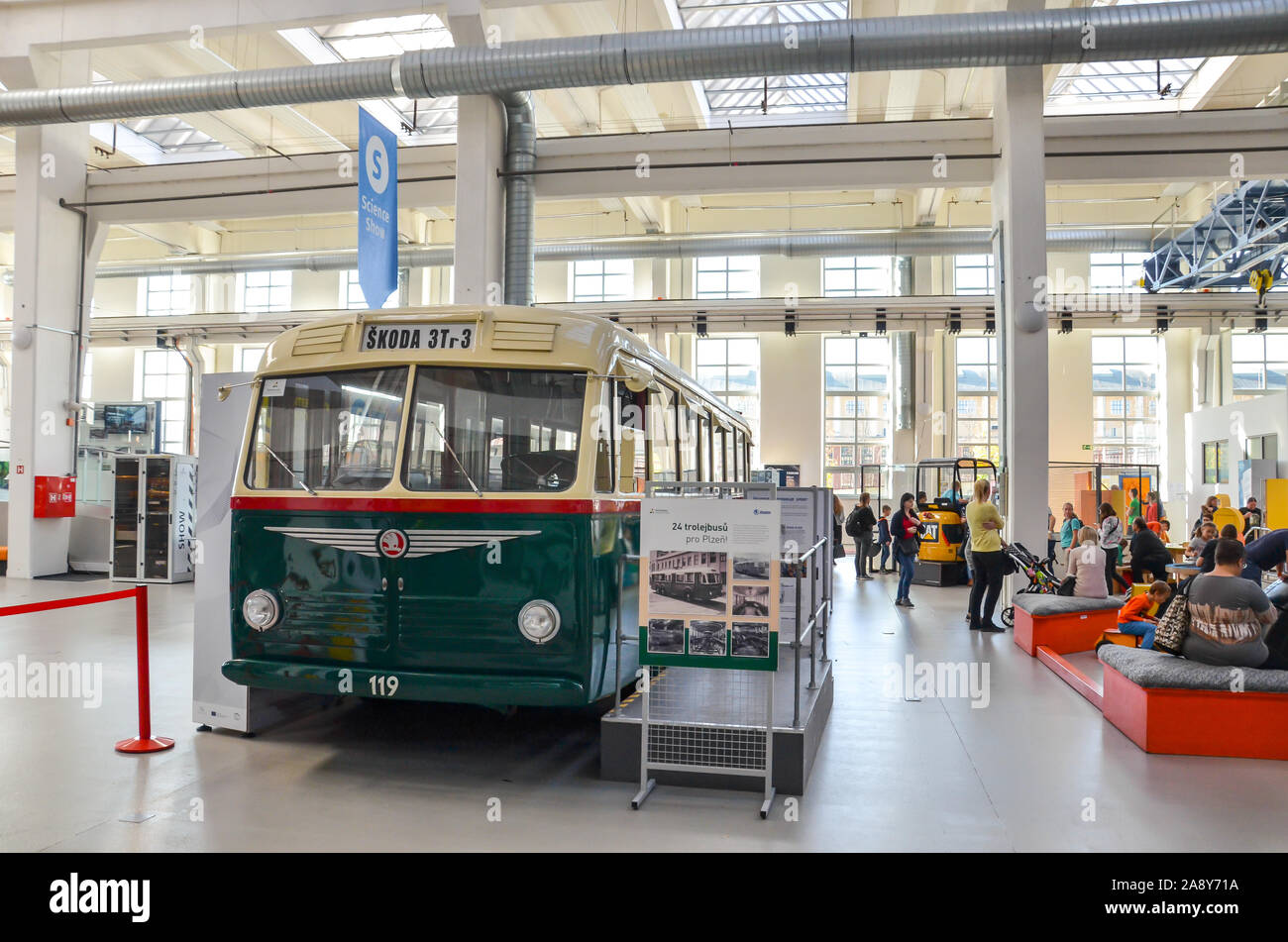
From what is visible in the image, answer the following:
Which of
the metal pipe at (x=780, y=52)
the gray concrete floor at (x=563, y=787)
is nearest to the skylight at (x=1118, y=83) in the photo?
the metal pipe at (x=780, y=52)

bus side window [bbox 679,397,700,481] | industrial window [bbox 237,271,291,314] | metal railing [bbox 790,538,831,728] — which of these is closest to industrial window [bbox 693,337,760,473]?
industrial window [bbox 237,271,291,314]

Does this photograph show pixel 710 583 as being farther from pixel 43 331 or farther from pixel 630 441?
pixel 43 331

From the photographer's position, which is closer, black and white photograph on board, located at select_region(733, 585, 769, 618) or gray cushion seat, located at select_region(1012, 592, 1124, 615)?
black and white photograph on board, located at select_region(733, 585, 769, 618)

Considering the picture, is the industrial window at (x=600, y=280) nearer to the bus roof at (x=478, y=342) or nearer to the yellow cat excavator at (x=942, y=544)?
the yellow cat excavator at (x=942, y=544)

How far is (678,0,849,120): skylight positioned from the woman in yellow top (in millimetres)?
8004

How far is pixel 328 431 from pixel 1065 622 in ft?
25.7

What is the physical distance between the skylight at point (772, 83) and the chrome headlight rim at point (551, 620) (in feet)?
41.0

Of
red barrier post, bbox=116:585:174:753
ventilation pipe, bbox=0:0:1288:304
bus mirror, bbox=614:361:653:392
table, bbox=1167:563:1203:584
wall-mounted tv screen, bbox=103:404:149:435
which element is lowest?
red barrier post, bbox=116:585:174:753

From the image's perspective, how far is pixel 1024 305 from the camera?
12.4m

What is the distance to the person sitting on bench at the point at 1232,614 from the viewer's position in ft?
19.7

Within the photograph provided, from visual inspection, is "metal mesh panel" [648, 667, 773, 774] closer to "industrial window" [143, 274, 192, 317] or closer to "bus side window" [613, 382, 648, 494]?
"bus side window" [613, 382, 648, 494]

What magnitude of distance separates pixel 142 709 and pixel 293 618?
1.39 m

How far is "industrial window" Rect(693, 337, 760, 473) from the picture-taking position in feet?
84.4
